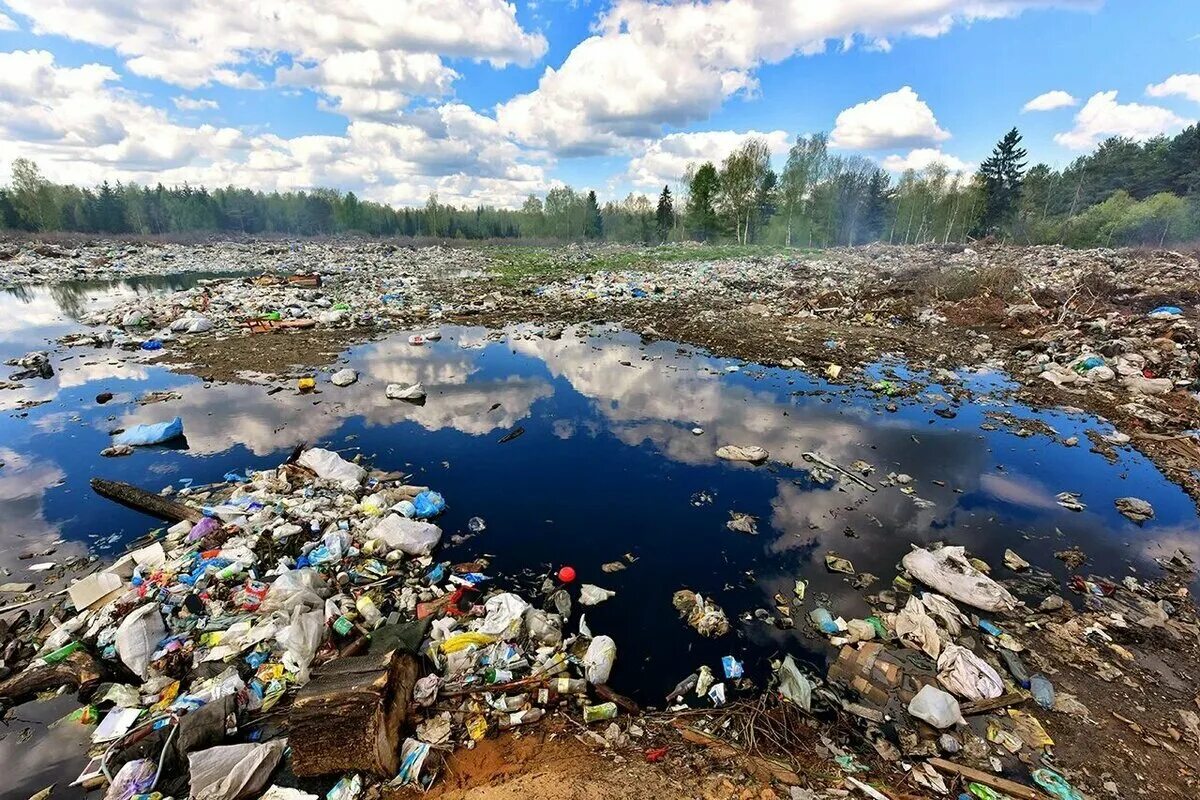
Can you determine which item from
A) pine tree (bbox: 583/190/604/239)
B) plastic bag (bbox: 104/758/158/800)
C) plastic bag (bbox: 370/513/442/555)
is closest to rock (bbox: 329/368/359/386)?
plastic bag (bbox: 370/513/442/555)

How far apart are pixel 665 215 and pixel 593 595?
51613 millimetres

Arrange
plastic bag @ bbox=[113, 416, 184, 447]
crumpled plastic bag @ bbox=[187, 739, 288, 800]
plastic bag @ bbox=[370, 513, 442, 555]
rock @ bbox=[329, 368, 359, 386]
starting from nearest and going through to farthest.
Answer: crumpled plastic bag @ bbox=[187, 739, 288, 800]
plastic bag @ bbox=[370, 513, 442, 555]
plastic bag @ bbox=[113, 416, 184, 447]
rock @ bbox=[329, 368, 359, 386]

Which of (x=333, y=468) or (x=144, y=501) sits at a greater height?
(x=333, y=468)

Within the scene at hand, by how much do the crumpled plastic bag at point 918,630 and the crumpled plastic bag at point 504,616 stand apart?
2.67 m

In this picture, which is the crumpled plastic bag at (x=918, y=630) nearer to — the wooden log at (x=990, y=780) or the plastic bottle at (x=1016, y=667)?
the plastic bottle at (x=1016, y=667)

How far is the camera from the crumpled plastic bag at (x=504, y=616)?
3254mm

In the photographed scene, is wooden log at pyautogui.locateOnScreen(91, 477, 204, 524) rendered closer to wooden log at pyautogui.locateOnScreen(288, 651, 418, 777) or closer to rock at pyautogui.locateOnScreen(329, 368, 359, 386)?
wooden log at pyautogui.locateOnScreen(288, 651, 418, 777)

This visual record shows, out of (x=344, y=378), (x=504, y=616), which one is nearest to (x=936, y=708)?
(x=504, y=616)

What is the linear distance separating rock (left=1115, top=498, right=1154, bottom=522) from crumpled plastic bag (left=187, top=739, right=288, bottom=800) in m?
7.56

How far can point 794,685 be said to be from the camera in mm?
2969

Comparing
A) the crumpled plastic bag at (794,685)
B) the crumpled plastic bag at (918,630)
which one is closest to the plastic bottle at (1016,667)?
the crumpled plastic bag at (918,630)

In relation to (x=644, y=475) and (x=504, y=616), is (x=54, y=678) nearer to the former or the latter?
(x=504, y=616)

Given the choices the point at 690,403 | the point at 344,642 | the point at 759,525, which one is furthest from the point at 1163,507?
the point at 344,642

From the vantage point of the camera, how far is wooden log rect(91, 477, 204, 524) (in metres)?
4.48
